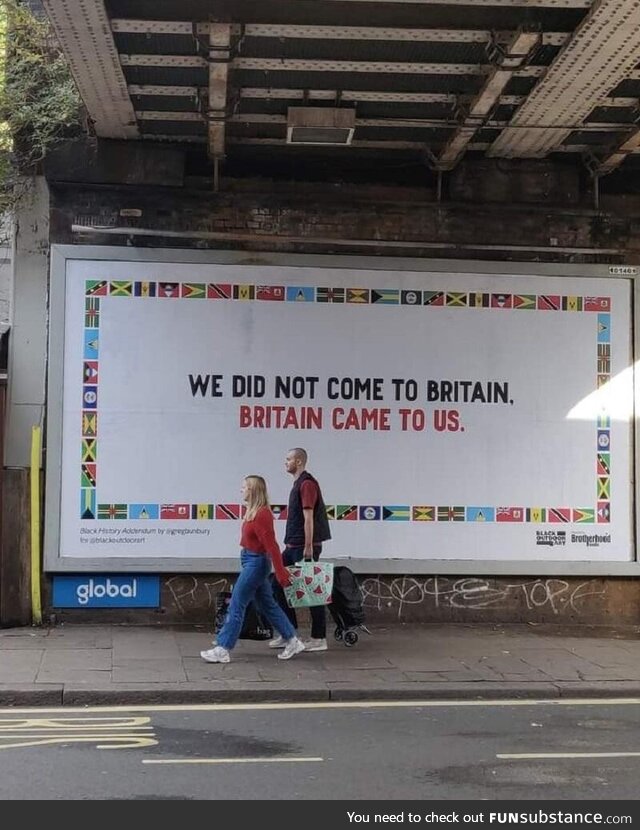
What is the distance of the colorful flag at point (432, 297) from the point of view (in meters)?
11.0

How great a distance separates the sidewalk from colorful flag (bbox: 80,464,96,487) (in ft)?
4.90

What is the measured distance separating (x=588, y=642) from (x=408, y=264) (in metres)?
4.44

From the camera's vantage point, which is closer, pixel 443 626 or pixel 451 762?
pixel 451 762

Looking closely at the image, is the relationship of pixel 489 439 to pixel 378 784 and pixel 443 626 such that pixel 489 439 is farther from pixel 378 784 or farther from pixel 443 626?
pixel 378 784

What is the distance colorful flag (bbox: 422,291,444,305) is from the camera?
11.0 meters

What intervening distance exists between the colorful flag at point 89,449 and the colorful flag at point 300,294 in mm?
2605

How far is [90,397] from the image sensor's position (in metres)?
10.5

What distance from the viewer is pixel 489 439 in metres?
11.0

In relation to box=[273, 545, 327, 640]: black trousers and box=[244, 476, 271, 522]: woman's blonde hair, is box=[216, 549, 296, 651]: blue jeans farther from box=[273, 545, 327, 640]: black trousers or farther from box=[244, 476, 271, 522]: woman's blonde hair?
box=[273, 545, 327, 640]: black trousers

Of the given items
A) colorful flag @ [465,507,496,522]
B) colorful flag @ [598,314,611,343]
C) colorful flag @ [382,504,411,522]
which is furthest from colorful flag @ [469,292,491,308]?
colorful flag @ [382,504,411,522]

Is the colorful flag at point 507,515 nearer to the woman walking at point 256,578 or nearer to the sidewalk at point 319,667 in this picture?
the sidewalk at point 319,667

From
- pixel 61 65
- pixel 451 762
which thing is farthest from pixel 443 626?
pixel 61 65
